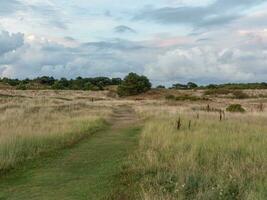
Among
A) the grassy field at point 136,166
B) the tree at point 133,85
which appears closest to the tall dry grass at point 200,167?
the grassy field at point 136,166

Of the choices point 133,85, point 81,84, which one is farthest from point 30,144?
point 81,84

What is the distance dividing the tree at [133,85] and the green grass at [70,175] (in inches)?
3233

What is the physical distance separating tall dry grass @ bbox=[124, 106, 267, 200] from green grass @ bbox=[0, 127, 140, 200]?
2.05 ft

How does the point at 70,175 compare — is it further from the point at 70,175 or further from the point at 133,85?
the point at 133,85

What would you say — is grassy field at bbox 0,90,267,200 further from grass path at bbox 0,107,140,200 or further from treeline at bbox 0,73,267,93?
treeline at bbox 0,73,267,93

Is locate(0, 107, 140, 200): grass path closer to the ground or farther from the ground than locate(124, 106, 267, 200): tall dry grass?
closer to the ground

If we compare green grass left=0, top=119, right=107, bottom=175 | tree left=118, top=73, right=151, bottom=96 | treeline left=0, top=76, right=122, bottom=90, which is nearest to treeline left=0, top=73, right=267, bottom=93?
treeline left=0, top=76, right=122, bottom=90

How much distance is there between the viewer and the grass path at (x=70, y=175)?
9.95 m

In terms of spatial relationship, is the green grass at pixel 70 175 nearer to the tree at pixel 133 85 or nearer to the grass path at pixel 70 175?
the grass path at pixel 70 175

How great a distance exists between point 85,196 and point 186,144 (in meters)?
6.82

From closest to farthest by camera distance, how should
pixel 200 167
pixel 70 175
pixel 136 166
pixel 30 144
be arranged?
1. pixel 200 167
2. pixel 70 175
3. pixel 136 166
4. pixel 30 144

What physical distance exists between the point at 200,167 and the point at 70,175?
307cm

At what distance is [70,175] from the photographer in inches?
470

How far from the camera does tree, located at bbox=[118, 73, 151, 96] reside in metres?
100
